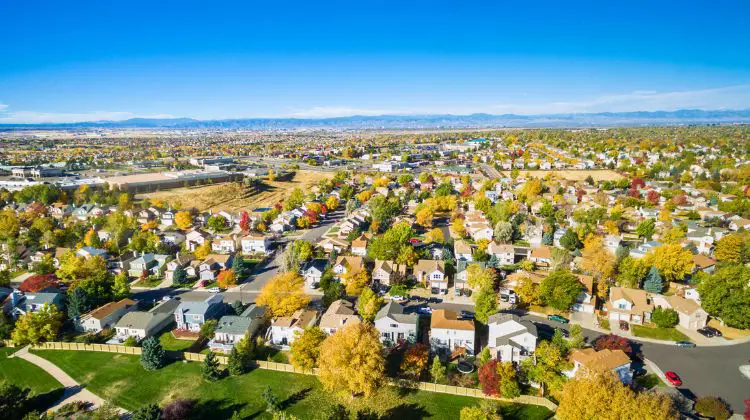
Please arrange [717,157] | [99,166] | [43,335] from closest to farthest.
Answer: [43,335]
[717,157]
[99,166]

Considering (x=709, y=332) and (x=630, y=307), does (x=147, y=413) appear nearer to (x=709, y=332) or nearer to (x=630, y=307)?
(x=630, y=307)

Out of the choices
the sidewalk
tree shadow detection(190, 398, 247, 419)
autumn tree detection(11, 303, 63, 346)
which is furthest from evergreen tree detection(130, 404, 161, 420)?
autumn tree detection(11, 303, 63, 346)

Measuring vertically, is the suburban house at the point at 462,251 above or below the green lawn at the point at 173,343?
above

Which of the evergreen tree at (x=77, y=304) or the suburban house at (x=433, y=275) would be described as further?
the suburban house at (x=433, y=275)

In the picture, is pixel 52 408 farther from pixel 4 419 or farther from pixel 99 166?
pixel 99 166

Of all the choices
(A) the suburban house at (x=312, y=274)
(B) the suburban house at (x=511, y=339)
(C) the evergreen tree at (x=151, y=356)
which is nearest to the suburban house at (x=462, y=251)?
(A) the suburban house at (x=312, y=274)

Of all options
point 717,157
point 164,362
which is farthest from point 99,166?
point 717,157

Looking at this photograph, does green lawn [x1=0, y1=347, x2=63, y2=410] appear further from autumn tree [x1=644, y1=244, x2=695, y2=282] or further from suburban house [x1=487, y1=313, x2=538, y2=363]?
autumn tree [x1=644, y1=244, x2=695, y2=282]

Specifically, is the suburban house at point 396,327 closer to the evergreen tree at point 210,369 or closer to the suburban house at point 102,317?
the evergreen tree at point 210,369
